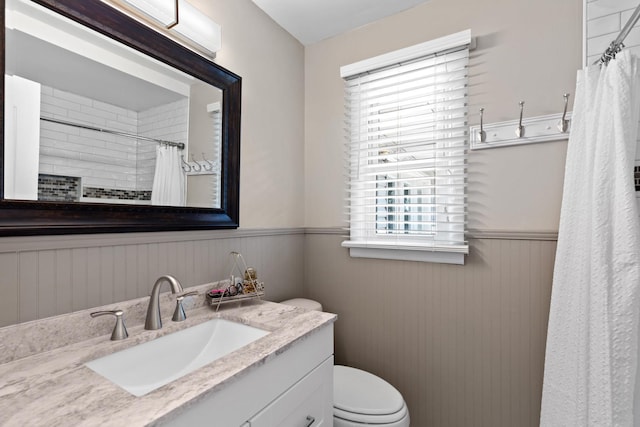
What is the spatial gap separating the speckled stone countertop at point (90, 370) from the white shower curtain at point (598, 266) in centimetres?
93

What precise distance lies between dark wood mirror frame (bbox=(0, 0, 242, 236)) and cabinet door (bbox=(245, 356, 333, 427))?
75 centimetres

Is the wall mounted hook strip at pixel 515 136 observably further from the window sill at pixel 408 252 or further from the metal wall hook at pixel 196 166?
the metal wall hook at pixel 196 166

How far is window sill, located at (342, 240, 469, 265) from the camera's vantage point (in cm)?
150

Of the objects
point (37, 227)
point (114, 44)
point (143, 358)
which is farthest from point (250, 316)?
point (114, 44)

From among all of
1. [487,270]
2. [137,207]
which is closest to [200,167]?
[137,207]

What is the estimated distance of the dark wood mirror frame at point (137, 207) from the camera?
2.74ft

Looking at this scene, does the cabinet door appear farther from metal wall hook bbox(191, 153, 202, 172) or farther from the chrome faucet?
metal wall hook bbox(191, 153, 202, 172)

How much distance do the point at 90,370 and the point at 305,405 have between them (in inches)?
25.6

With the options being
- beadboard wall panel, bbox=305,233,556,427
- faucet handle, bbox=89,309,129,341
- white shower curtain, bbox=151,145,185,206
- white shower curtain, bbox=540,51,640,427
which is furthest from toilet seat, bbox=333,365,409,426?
white shower curtain, bbox=151,145,185,206

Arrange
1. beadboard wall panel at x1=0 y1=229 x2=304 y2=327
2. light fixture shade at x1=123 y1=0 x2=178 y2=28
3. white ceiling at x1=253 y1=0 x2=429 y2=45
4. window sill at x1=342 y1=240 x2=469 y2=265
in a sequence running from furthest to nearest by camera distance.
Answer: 1. white ceiling at x1=253 y1=0 x2=429 y2=45
2. window sill at x1=342 y1=240 x2=469 y2=265
3. light fixture shade at x1=123 y1=0 x2=178 y2=28
4. beadboard wall panel at x1=0 y1=229 x2=304 y2=327

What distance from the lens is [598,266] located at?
1.07m

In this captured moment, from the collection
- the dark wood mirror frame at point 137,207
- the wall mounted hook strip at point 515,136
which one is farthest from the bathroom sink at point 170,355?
the wall mounted hook strip at point 515,136

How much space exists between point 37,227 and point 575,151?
1858 mm

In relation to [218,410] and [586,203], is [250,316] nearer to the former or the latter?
[218,410]
